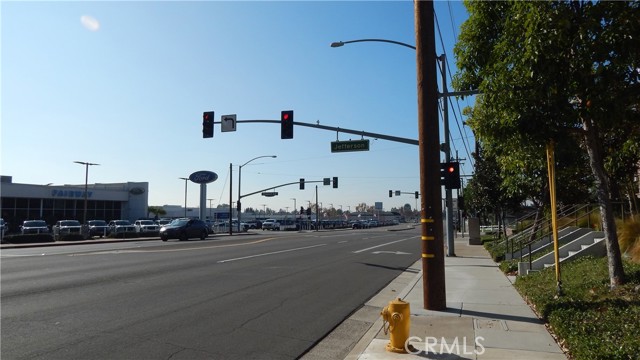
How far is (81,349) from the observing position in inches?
250

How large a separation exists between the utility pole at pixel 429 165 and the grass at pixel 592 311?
1780 mm

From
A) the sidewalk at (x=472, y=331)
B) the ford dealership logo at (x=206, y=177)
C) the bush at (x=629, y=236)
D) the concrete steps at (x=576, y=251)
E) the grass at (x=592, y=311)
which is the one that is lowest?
the sidewalk at (x=472, y=331)

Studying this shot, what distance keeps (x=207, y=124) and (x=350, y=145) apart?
26.0 ft

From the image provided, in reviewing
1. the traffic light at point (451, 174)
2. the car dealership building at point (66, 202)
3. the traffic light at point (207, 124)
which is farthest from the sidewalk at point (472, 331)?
the car dealership building at point (66, 202)

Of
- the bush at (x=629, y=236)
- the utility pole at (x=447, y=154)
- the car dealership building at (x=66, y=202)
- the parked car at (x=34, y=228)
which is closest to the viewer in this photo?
the bush at (x=629, y=236)

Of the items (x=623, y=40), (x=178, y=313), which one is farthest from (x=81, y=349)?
(x=623, y=40)

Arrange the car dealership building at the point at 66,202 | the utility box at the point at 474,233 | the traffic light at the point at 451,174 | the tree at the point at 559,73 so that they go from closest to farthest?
the tree at the point at 559,73 < the traffic light at the point at 451,174 < the utility box at the point at 474,233 < the car dealership building at the point at 66,202

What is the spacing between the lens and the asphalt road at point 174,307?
656 cm

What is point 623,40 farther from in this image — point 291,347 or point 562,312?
point 291,347

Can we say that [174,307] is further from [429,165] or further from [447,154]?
[447,154]

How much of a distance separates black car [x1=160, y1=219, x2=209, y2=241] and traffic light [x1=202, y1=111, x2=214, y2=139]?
14.8 m

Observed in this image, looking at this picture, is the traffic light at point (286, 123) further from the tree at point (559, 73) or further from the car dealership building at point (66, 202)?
the car dealership building at point (66, 202)

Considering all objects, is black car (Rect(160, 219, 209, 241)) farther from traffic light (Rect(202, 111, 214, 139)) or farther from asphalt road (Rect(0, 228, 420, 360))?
asphalt road (Rect(0, 228, 420, 360))

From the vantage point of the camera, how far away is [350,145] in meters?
27.0
